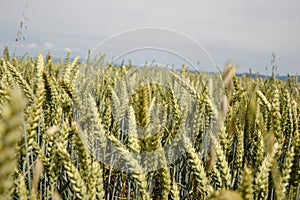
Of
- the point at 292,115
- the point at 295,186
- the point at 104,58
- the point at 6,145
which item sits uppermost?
the point at 104,58

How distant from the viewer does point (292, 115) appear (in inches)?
48.1

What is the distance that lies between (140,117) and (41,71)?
500 mm

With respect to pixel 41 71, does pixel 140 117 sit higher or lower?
lower

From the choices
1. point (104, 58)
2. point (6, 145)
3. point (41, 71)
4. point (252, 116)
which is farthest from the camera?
point (104, 58)

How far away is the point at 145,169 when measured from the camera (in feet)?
2.73

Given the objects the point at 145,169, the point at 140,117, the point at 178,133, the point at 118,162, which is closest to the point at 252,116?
the point at 178,133

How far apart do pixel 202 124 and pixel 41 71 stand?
0.63 metres

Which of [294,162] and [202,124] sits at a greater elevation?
[202,124]

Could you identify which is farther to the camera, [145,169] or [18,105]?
[145,169]

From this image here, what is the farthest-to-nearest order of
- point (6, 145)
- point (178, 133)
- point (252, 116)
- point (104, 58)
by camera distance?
1. point (104, 58)
2. point (252, 116)
3. point (178, 133)
4. point (6, 145)

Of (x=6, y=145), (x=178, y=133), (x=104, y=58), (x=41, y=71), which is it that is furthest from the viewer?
(x=104, y=58)

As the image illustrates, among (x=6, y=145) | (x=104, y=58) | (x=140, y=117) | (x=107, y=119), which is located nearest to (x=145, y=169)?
(x=140, y=117)

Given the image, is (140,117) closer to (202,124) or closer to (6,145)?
(6,145)

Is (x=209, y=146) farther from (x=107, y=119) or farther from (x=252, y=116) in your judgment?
(x=107, y=119)
